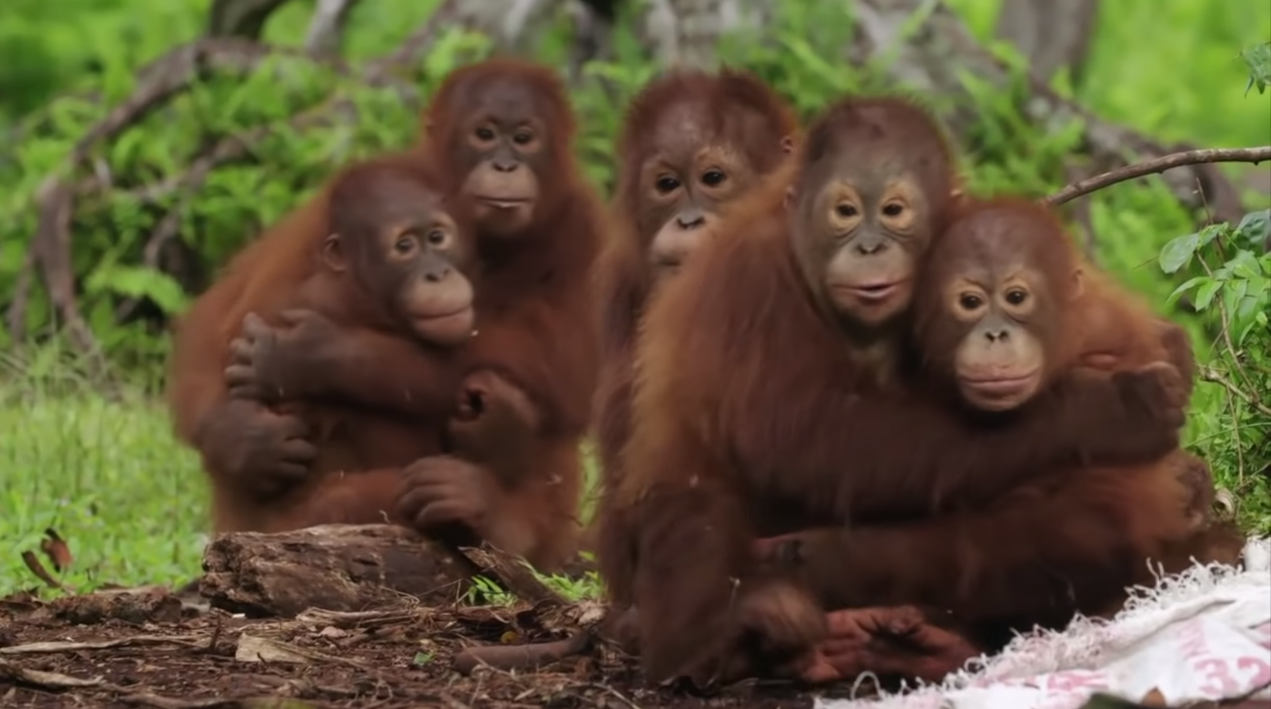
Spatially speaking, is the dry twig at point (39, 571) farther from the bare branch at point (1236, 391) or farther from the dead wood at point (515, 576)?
the bare branch at point (1236, 391)

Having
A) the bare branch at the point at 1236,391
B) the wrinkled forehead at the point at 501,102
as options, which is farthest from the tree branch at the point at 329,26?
the bare branch at the point at 1236,391

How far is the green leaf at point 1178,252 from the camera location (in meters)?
4.46

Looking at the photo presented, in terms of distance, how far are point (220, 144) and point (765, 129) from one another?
5276 millimetres

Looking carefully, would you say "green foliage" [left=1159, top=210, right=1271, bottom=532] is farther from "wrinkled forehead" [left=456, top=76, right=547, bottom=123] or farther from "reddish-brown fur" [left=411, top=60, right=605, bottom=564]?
"wrinkled forehead" [left=456, top=76, right=547, bottom=123]

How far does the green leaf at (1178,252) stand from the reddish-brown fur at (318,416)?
2.26 m

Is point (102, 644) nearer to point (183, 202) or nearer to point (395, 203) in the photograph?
point (395, 203)

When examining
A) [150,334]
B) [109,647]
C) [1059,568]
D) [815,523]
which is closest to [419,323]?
[109,647]

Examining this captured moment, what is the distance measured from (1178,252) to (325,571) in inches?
84.9

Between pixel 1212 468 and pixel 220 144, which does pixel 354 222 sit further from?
pixel 220 144

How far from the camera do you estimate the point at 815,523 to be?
13.3ft

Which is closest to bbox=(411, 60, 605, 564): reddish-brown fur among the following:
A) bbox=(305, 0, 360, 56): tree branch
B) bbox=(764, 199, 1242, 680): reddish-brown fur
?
bbox=(764, 199, 1242, 680): reddish-brown fur

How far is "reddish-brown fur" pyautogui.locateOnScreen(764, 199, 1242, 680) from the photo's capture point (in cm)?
385

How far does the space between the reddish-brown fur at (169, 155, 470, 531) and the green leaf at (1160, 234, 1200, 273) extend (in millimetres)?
2265

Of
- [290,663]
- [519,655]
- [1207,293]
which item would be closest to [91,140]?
[290,663]
